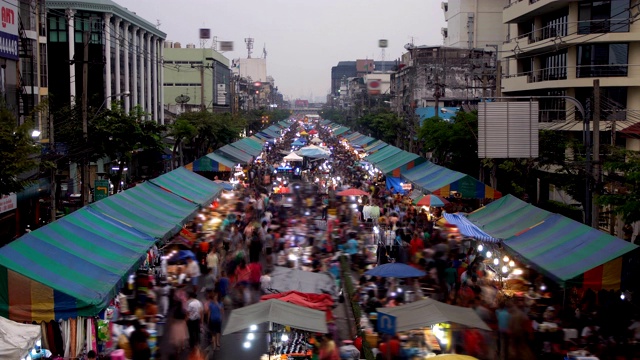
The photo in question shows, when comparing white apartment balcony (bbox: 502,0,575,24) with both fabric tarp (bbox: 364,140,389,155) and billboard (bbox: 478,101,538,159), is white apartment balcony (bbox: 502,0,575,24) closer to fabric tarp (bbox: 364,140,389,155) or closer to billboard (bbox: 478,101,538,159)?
billboard (bbox: 478,101,538,159)

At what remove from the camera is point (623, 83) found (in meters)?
29.7

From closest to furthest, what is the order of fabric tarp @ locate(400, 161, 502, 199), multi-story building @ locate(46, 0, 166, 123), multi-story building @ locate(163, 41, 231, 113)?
fabric tarp @ locate(400, 161, 502, 199), multi-story building @ locate(46, 0, 166, 123), multi-story building @ locate(163, 41, 231, 113)

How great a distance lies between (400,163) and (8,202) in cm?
1908

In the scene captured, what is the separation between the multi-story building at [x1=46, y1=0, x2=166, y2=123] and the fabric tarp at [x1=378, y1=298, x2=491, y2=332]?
34956 millimetres

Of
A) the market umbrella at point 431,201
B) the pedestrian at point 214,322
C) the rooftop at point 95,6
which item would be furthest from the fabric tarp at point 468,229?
the rooftop at point 95,6

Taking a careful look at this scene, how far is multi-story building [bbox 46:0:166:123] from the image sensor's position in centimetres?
5191

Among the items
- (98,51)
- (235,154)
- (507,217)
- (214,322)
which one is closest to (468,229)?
(507,217)

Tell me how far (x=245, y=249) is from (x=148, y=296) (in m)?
5.48

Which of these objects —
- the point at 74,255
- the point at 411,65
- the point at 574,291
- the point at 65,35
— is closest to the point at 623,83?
the point at 574,291

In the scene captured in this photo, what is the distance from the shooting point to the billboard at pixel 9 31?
21969 mm

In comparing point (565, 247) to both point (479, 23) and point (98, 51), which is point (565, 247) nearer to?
point (98, 51)

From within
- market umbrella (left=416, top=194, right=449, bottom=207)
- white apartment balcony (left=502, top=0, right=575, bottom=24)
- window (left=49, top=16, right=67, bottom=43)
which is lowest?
market umbrella (left=416, top=194, right=449, bottom=207)

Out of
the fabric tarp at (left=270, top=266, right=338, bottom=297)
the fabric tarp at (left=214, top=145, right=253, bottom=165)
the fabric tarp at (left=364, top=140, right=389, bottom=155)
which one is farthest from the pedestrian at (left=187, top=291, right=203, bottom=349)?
the fabric tarp at (left=364, top=140, right=389, bottom=155)

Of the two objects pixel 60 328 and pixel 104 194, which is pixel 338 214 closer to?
pixel 104 194
